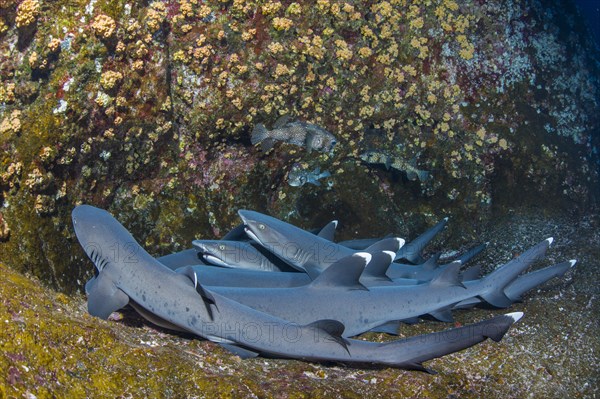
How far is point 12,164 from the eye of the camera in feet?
9.69

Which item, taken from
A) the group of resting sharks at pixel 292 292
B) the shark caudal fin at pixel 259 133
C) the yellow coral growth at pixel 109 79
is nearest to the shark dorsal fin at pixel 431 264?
the group of resting sharks at pixel 292 292

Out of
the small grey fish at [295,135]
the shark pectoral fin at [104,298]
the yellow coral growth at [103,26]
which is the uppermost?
the yellow coral growth at [103,26]

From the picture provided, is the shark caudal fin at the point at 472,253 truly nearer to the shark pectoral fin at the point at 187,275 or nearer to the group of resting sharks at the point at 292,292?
the group of resting sharks at the point at 292,292

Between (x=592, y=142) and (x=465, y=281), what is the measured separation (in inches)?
121

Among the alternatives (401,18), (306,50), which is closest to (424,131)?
(401,18)

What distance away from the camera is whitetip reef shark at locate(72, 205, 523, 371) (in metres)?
2.73

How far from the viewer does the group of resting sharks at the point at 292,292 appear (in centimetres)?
277

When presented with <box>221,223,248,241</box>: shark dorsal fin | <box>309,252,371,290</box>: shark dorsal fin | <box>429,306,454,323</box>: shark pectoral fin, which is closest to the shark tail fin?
<box>429,306,454,323</box>: shark pectoral fin

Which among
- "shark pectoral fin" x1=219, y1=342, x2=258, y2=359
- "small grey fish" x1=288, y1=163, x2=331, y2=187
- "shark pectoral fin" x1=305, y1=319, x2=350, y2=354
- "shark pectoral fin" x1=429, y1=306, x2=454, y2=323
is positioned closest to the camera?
"shark pectoral fin" x1=305, y1=319, x2=350, y2=354

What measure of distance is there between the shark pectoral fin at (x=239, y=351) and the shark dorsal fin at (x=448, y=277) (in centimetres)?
145

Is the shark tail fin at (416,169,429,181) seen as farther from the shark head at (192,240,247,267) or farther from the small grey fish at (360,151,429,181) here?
the shark head at (192,240,247,267)

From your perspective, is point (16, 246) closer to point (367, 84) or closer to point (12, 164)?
point (12, 164)

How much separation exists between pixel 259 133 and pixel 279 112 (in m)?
0.27

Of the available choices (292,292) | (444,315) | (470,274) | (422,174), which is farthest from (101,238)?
(422,174)
